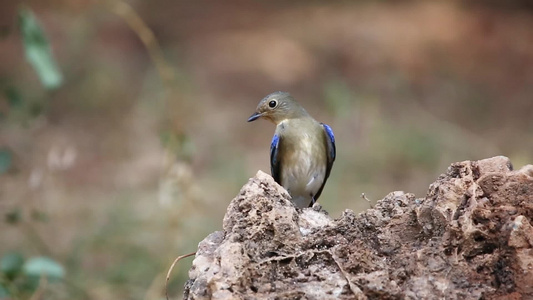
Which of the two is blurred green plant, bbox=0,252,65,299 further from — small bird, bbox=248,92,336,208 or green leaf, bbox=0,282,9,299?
small bird, bbox=248,92,336,208

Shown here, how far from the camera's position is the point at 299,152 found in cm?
513

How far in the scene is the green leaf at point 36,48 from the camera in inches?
172

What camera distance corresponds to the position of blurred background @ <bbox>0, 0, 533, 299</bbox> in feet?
22.5

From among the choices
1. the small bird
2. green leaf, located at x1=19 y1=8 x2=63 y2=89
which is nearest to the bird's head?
the small bird

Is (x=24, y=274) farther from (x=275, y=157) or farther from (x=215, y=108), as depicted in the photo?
(x=215, y=108)

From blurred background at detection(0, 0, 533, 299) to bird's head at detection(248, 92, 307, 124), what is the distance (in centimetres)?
57

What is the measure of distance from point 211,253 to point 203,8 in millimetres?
10876

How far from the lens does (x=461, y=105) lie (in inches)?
406

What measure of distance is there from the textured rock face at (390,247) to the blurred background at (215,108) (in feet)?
8.99

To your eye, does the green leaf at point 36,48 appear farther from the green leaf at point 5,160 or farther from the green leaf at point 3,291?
the green leaf at point 3,291

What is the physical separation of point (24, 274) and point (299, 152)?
68.3 inches

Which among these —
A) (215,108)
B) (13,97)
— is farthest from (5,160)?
(215,108)

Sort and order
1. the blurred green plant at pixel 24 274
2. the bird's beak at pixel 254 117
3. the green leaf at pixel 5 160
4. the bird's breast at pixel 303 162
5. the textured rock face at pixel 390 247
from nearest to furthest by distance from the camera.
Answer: the textured rock face at pixel 390 247 < the blurred green plant at pixel 24 274 < the green leaf at pixel 5 160 < the bird's breast at pixel 303 162 < the bird's beak at pixel 254 117

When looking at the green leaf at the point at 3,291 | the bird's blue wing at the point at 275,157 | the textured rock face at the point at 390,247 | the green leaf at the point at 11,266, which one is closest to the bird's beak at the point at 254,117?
the bird's blue wing at the point at 275,157
